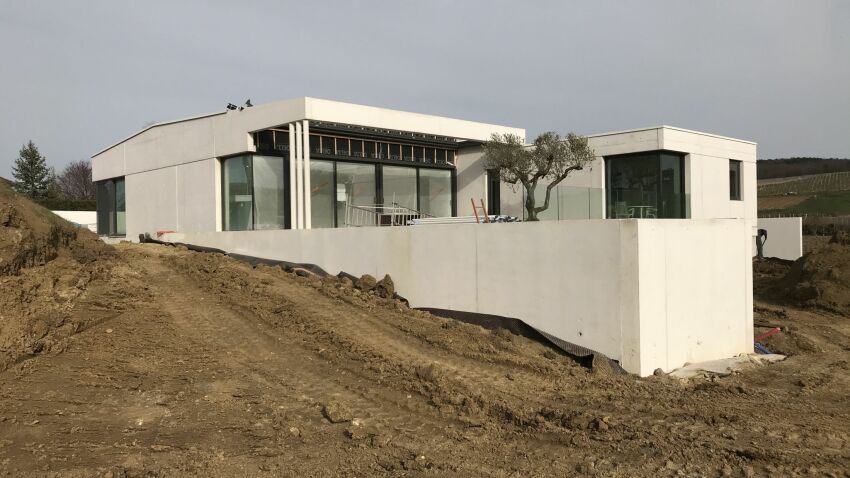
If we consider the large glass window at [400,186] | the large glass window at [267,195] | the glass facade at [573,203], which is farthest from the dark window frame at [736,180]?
the large glass window at [267,195]

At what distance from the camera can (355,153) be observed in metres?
18.0

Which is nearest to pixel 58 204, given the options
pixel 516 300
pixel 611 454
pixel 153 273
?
pixel 153 273

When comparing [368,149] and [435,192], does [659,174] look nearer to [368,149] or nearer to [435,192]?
[435,192]

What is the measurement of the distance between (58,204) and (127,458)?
5145cm

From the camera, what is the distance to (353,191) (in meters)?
18.0

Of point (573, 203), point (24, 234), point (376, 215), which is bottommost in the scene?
point (24, 234)

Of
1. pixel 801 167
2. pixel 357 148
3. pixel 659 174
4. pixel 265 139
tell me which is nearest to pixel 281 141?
pixel 265 139

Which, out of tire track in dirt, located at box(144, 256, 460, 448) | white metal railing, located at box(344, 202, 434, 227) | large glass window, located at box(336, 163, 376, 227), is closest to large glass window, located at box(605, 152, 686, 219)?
white metal railing, located at box(344, 202, 434, 227)

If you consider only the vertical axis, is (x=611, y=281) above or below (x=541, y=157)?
below

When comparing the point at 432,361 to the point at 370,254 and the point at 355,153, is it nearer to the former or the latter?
the point at 370,254

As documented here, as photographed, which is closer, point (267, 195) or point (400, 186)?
point (267, 195)

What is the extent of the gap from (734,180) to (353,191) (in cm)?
1314

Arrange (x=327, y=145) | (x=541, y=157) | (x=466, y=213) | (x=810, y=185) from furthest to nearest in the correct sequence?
(x=810, y=185) < (x=466, y=213) < (x=327, y=145) < (x=541, y=157)

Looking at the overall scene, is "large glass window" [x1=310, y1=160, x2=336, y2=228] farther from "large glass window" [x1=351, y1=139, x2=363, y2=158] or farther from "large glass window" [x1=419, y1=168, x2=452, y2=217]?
"large glass window" [x1=419, y1=168, x2=452, y2=217]
